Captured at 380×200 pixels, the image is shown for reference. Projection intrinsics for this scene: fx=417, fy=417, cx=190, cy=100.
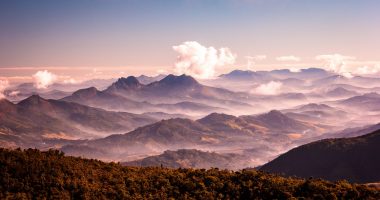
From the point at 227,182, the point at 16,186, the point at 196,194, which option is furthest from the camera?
the point at 227,182

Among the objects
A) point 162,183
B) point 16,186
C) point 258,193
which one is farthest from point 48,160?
point 258,193

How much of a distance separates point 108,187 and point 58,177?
1004 centimetres

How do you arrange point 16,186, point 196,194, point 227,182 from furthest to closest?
point 227,182, point 196,194, point 16,186

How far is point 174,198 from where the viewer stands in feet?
264

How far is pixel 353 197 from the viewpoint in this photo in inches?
3155

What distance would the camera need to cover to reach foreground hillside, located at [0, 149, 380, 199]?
78000 mm

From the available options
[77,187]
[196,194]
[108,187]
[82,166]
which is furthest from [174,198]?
[82,166]

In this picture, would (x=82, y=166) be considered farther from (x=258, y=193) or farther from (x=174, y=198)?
(x=258, y=193)

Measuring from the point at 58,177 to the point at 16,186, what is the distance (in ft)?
25.7

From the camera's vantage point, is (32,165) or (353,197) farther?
(32,165)

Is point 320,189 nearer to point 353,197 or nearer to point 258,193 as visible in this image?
point 353,197

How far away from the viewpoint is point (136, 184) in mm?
85000

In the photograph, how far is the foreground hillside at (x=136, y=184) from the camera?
78000 mm

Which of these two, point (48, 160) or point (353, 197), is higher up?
point (48, 160)
